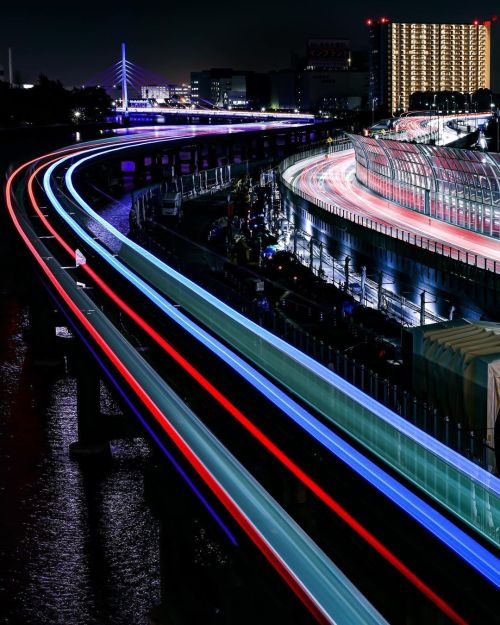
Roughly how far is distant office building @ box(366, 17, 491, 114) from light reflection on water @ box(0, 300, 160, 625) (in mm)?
138241

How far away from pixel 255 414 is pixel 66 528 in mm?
3746

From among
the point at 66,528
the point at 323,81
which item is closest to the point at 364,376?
the point at 66,528

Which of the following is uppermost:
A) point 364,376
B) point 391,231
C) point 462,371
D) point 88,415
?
point 462,371

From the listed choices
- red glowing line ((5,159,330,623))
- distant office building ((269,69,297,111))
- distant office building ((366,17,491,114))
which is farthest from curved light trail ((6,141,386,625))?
distant office building ((269,69,297,111))

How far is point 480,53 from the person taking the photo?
6166 inches

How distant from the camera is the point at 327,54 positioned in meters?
170

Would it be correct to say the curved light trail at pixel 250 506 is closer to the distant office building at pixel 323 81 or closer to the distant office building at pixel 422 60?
the distant office building at pixel 422 60

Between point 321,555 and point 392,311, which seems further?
point 392,311

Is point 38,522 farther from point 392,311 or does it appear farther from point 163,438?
point 392,311

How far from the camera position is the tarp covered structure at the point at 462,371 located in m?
9.91

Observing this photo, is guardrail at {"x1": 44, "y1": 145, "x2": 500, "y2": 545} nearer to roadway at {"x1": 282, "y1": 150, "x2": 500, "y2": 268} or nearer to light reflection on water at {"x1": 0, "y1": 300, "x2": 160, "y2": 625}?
light reflection on water at {"x1": 0, "y1": 300, "x2": 160, "y2": 625}

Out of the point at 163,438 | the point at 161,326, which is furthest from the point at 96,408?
the point at 163,438

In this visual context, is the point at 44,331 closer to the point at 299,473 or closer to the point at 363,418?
the point at 363,418

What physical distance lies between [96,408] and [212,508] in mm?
7328
